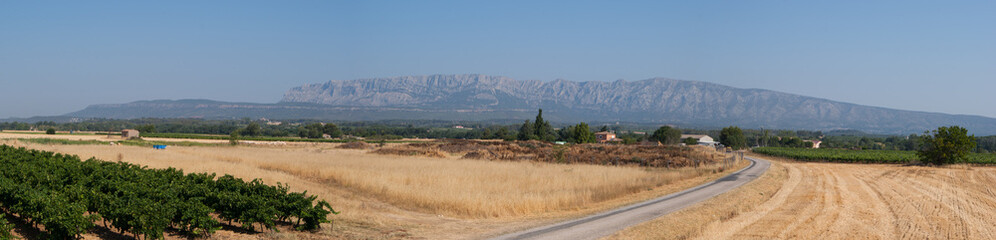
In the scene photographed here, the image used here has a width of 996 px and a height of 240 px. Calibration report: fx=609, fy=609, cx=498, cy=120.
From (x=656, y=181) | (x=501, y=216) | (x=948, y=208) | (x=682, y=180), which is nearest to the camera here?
(x=501, y=216)

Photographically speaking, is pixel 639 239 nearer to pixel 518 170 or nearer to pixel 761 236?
pixel 761 236

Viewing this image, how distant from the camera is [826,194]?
95.3 feet

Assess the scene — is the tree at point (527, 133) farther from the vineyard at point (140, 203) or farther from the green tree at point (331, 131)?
the vineyard at point (140, 203)

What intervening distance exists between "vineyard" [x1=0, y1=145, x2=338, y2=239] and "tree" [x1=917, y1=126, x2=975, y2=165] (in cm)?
6695

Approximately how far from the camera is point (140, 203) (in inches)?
481

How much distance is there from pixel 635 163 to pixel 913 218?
37.8 m

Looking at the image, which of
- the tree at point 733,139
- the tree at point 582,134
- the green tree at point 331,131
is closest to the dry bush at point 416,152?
the tree at point 582,134

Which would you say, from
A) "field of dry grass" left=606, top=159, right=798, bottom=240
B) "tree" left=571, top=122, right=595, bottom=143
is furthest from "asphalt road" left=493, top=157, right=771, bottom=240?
"tree" left=571, top=122, right=595, bottom=143

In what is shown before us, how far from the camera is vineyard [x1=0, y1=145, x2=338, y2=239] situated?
38.5 feet

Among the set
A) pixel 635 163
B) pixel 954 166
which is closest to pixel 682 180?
pixel 635 163

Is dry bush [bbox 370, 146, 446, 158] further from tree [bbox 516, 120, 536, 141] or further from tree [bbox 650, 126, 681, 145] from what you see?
tree [bbox 650, 126, 681, 145]

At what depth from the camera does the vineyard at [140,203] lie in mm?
11724

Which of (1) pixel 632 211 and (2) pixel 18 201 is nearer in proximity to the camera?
(2) pixel 18 201

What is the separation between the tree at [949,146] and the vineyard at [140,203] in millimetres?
66946
